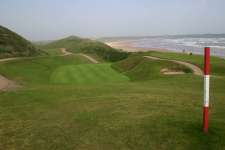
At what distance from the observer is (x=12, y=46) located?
49094mm

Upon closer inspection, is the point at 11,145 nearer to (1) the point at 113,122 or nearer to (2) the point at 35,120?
(2) the point at 35,120

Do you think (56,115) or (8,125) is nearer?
(8,125)

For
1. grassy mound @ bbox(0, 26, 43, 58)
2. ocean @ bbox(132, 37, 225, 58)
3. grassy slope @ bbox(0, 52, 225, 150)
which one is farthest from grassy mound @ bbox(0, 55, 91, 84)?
ocean @ bbox(132, 37, 225, 58)

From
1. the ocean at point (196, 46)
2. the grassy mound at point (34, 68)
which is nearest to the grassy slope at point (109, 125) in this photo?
the grassy mound at point (34, 68)

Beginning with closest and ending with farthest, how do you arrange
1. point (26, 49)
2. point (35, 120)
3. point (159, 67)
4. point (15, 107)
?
point (35, 120) → point (15, 107) → point (159, 67) → point (26, 49)

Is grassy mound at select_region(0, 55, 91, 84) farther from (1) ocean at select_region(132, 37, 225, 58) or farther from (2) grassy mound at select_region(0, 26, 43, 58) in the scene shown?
(1) ocean at select_region(132, 37, 225, 58)

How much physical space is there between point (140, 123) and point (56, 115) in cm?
279

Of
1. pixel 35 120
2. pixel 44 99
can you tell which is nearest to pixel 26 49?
pixel 44 99

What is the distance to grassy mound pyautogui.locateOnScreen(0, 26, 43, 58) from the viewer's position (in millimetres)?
46188

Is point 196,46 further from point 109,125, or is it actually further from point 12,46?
point 109,125

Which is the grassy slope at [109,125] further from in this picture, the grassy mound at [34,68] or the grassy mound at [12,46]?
the grassy mound at [12,46]

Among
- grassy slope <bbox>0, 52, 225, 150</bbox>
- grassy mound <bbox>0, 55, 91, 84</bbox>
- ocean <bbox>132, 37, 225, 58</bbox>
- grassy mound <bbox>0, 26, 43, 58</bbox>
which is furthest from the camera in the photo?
ocean <bbox>132, 37, 225, 58</bbox>

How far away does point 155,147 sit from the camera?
507 centimetres

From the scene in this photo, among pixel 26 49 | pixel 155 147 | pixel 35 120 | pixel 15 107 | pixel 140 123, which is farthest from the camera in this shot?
pixel 26 49
